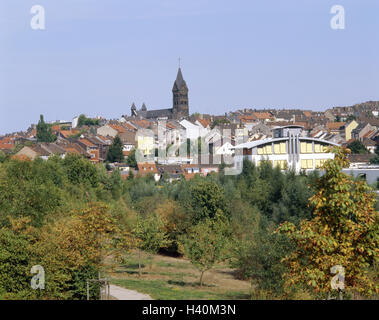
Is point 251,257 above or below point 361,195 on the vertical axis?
below

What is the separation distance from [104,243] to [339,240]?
9986 mm

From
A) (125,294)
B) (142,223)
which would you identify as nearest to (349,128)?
(142,223)

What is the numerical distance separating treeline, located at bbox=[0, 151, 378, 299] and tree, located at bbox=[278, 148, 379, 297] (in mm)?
119

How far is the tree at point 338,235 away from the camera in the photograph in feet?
29.3

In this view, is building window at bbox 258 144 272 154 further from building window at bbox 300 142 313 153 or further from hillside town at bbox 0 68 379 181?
building window at bbox 300 142 313 153

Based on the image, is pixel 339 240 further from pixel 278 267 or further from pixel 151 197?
pixel 151 197

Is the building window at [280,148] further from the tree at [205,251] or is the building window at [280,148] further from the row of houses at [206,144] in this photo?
the tree at [205,251]

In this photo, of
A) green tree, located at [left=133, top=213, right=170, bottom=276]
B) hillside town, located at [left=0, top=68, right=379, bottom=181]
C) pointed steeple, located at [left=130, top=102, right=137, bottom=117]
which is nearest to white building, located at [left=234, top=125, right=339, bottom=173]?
hillside town, located at [left=0, top=68, right=379, bottom=181]

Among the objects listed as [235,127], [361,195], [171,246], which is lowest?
[171,246]

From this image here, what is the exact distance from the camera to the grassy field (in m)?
19.5

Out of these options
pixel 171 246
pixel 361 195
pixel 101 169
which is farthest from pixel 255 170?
pixel 361 195

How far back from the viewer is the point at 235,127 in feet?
344
